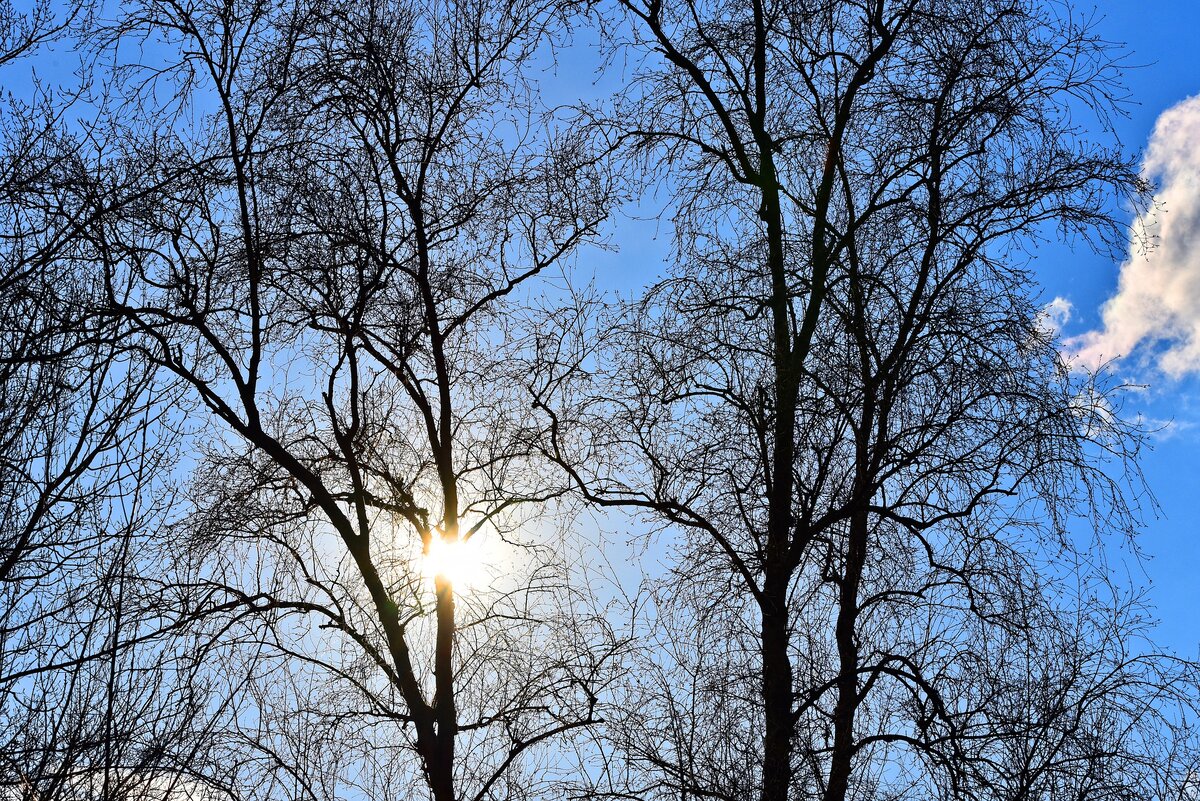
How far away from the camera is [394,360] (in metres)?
8.77

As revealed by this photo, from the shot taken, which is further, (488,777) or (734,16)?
(734,16)

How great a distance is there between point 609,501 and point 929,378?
7.63 ft

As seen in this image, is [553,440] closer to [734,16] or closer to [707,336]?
[707,336]

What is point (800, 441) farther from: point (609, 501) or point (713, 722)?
point (713, 722)

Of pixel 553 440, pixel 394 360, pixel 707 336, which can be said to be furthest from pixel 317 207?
pixel 707 336

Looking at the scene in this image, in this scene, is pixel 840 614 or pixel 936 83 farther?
pixel 936 83

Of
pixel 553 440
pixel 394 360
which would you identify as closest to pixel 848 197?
pixel 553 440

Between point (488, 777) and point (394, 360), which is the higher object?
point (394, 360)

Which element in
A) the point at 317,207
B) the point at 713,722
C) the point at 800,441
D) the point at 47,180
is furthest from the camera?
the point at 317,207

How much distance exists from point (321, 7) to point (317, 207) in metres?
1.53

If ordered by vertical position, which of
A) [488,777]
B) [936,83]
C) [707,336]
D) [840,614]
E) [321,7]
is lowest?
[488,777]

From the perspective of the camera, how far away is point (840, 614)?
7477mm

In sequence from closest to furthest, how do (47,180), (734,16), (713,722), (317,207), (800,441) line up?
(47,180) < (713,722) < (800,441) < (317,207) < (734,16)

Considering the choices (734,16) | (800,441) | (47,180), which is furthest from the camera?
(734,16)
